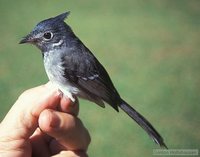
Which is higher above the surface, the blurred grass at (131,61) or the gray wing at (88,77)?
the gray wing at (88,77)

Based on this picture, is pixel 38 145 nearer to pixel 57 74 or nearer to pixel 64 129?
pixel 64 129

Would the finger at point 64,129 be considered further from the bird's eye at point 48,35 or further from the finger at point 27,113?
the bird's eye at point 48,35

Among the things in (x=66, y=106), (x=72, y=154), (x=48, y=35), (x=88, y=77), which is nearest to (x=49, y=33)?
(x=48, y=35)

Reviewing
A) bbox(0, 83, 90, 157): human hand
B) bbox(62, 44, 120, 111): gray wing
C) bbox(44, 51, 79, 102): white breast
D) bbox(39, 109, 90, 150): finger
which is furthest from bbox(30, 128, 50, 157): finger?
bbox(62, 44, 120, 111): gray wing

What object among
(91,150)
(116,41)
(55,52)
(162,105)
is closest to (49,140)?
(55,52)

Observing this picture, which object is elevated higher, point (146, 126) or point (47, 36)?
point (47, 36)

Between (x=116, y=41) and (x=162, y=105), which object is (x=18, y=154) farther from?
(x=116, y=41)

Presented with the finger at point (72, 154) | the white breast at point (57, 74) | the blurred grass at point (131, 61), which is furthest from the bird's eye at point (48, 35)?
the blurred grass at point (131, 61)
